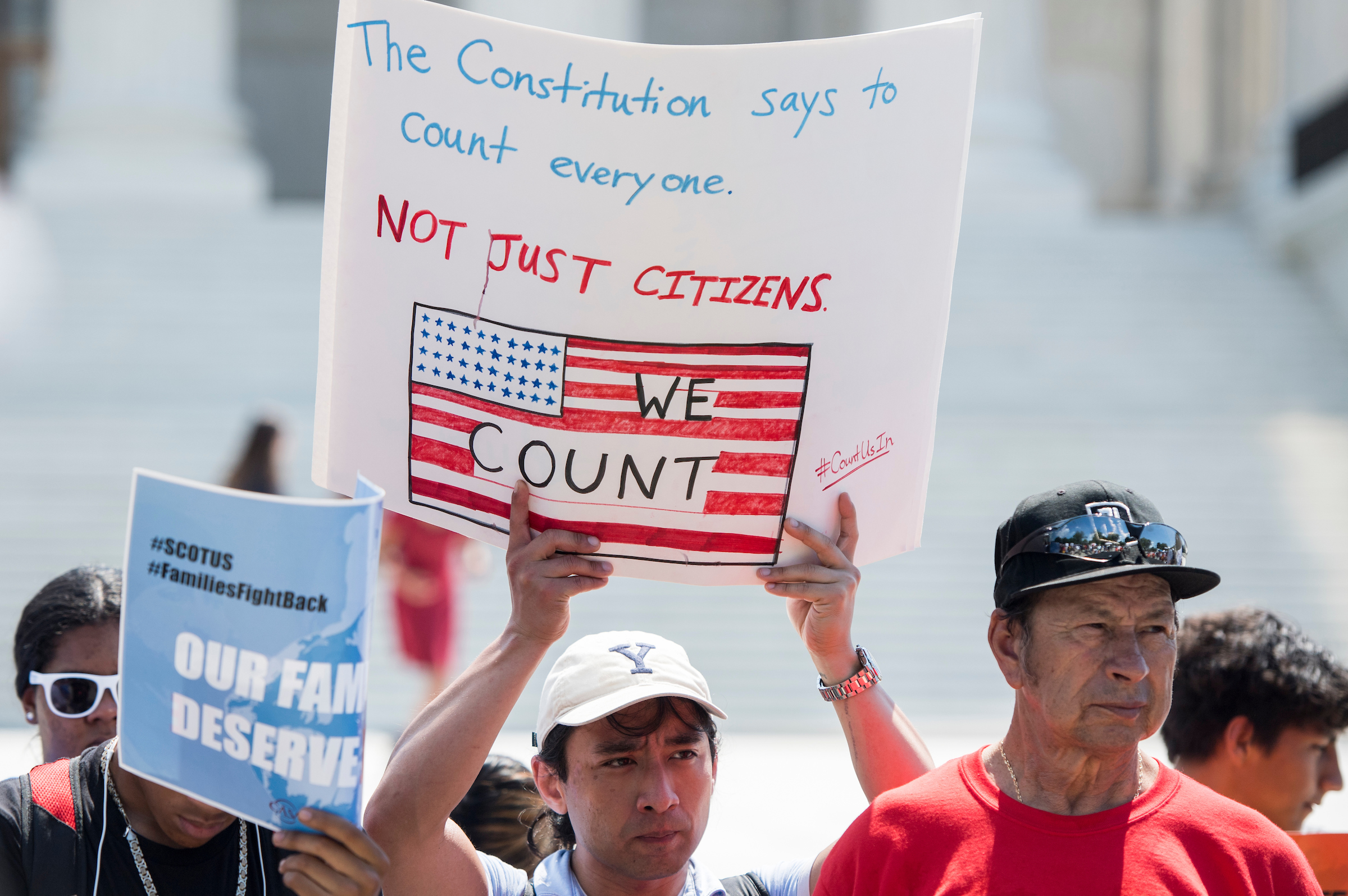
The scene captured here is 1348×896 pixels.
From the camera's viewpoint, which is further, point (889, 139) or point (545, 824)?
point (545, 824)

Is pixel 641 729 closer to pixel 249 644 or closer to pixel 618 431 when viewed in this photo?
pixel 618 431

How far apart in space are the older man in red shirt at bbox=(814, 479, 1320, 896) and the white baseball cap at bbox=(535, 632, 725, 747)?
0.36m

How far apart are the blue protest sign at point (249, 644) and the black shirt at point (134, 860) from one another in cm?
21

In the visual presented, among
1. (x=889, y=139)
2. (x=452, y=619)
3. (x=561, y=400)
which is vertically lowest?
(x=452, y=619)

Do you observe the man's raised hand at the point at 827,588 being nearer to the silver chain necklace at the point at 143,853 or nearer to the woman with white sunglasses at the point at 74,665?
the silver chain necklace at the point at 143,853

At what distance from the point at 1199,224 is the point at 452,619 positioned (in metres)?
13.8

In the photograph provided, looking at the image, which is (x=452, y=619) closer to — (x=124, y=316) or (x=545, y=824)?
(x=545, y=824)

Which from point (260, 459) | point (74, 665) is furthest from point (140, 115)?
→ point (74, 665)

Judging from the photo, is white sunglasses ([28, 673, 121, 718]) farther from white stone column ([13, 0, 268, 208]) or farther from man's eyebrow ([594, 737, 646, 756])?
white stone column ([13, 0, 268, 208])

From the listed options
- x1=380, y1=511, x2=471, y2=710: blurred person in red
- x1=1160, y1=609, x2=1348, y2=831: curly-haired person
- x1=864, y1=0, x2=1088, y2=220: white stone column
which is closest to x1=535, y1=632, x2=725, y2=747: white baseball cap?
x1=1160, y1=609, x2=1348, y2=831: curly-haired person

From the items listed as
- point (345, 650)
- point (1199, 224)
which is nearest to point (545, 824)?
point (345, 650)

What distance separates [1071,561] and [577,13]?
18.5 meters

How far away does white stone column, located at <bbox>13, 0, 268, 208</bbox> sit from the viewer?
699 inches

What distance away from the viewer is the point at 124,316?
14164 mm
